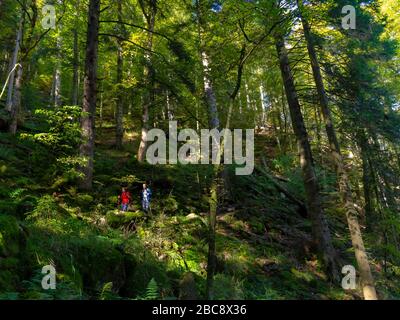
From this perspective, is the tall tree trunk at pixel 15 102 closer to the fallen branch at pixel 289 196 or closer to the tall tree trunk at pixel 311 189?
the tall tree trunk at pixel 311 189

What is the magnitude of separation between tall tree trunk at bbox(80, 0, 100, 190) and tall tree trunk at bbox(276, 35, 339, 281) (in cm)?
643

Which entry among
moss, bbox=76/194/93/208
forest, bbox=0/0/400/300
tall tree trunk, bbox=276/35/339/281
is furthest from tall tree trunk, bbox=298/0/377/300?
moss, bbox=76/194/93/208

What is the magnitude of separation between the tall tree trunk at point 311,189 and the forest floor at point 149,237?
1.77 feet

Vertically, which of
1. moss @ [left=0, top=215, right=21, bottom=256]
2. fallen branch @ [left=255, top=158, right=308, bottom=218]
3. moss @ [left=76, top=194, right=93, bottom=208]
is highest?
fallen branch @ [left=255, top=158, right=308, bottom=218]

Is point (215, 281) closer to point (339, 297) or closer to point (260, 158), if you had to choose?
point (339, 297)

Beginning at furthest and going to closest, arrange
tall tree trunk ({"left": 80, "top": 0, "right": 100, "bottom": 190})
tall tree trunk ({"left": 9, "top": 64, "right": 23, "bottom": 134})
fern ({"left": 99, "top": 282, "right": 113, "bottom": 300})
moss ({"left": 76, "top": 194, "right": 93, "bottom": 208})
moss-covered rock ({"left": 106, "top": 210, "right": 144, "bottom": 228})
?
1. tall tree trunk ({"left": 9, "top": 64, "right": 23, "bottom": 134})
2. tall tree trunk ({"left": 80, "top": 0, "right": 100, "bottom": 190})
3. moss ({"left": 76, "top": 194, "right": 93, "bottom": 208})
4. moss-covered rock ({"left": 106, "top": 210, "right": 144, "bottom": 228})
5. fern ({"left": 99, "top": 282, "right": 113, "bottom": 300})

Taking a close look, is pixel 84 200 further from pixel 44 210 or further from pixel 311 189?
pixel 311 189

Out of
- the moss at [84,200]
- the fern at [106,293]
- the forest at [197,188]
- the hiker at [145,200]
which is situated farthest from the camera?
the hiker at [145,200]

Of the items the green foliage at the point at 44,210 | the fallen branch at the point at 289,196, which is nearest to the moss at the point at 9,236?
the green foliage at the point at 44,210

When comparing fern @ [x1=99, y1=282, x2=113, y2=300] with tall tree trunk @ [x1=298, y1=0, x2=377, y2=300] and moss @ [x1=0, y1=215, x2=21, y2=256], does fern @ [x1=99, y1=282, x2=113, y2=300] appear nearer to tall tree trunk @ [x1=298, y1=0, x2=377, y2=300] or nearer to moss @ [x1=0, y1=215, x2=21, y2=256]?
moss @ [x1=0, y1=215, x2=21, y2=256]

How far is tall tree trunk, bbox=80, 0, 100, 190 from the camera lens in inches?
456

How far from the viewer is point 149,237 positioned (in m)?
9.88

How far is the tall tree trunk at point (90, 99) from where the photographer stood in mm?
11570

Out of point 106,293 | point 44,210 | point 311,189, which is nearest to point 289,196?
point 311,189
